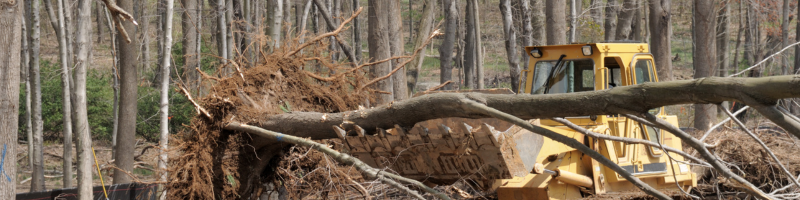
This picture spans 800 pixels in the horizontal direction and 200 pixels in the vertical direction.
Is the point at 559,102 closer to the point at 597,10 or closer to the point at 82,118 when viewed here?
the point at 82,118

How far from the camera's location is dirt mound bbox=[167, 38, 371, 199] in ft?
20.9

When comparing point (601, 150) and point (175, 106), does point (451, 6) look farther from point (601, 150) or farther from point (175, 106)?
point (601, 150)

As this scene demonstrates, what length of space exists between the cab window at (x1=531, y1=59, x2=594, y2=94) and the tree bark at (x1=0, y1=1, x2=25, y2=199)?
4.90m

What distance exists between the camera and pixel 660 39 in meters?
14.8

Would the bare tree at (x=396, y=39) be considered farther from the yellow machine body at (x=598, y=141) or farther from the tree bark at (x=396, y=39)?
the yellow machine body at (x=598, y=141)

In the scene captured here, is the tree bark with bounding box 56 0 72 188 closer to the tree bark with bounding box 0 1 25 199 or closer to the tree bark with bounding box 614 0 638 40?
the tree bark with bounding box 0 1 25 199

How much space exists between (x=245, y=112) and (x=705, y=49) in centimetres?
1174

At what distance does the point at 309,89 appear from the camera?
7.25 metres

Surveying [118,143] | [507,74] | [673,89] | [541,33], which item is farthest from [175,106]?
[507,74]

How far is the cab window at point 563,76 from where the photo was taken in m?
6.96

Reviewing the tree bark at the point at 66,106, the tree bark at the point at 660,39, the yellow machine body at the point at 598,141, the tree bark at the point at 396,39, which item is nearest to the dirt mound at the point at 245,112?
the tree bark at the point at 396,39

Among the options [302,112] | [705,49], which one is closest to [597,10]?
[705,49]

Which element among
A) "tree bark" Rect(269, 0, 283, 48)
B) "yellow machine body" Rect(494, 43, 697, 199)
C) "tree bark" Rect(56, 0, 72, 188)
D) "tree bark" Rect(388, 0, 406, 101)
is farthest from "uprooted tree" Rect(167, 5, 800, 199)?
"tree bark" Rect(56, 0, 72, 188)

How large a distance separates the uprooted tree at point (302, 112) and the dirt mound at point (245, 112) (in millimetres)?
10
